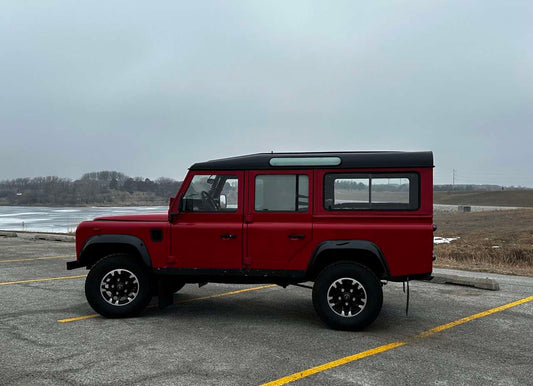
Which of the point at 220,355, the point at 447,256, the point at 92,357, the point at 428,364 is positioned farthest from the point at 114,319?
the point at 447,256

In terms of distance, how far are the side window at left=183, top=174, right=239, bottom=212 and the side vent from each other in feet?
1.44

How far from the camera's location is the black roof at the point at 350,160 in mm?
5535

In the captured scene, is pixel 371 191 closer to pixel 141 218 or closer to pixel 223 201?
pixel 223 201

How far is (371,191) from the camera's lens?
564 centimetres

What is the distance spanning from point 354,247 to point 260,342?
1568mm

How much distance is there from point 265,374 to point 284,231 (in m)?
1.94

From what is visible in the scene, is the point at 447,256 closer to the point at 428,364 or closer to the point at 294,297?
the point at 294,297

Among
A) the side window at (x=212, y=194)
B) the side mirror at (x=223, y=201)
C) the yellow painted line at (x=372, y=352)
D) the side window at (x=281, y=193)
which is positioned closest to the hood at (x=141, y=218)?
the side window at (x=212, y=194)

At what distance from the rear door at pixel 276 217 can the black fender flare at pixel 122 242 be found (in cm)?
133

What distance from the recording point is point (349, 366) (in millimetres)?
4359

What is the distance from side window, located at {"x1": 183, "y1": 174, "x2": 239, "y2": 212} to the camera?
5902 mm

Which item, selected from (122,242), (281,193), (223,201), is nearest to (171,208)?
(223,201)

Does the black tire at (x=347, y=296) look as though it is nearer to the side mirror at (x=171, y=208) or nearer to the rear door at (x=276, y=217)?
the rear door at (x=276, y=217)

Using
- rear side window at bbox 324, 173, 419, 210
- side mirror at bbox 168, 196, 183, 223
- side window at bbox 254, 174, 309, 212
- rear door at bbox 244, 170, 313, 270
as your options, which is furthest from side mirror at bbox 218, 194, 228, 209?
rear side window at bbox 324, 173, 419, 210
